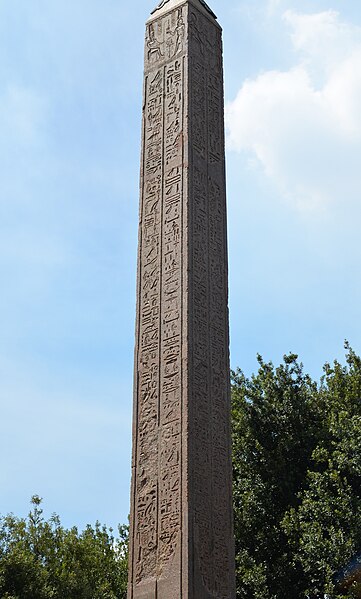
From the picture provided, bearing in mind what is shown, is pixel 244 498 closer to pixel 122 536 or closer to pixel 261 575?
pixel 261 575

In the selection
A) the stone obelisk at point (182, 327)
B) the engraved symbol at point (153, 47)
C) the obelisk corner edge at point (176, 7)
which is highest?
the obelisk corner edge at point (176, 7)

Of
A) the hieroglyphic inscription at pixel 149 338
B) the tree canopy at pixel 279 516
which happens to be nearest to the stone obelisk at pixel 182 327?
the hieroglyphic inscription at pixel 149 338

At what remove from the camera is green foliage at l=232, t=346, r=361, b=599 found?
1502 cm

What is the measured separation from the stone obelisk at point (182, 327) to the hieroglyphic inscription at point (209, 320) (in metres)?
0.01

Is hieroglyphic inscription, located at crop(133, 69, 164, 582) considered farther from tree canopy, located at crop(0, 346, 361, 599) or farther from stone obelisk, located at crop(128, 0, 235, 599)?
tree canopy, located at crop(0, 346, 361, 599)

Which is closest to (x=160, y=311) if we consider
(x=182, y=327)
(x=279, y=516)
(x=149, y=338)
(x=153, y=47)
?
(x=149, y=338)

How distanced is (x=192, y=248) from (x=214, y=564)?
8.79ft

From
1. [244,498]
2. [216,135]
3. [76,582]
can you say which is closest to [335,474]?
[244,498]

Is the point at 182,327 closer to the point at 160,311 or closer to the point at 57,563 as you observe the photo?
the point at 160,311

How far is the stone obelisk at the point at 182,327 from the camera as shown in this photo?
7262 millimetres

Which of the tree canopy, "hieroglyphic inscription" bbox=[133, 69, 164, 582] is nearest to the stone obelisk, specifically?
"hieroglyphic inscription" bbox=[133, 69, 164, 582]

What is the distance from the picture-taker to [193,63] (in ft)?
30.3

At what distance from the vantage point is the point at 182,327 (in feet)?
26.0

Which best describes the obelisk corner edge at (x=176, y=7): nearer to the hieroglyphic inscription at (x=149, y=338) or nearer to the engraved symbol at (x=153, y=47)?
the engraved symbol at (x=153, y=47)
